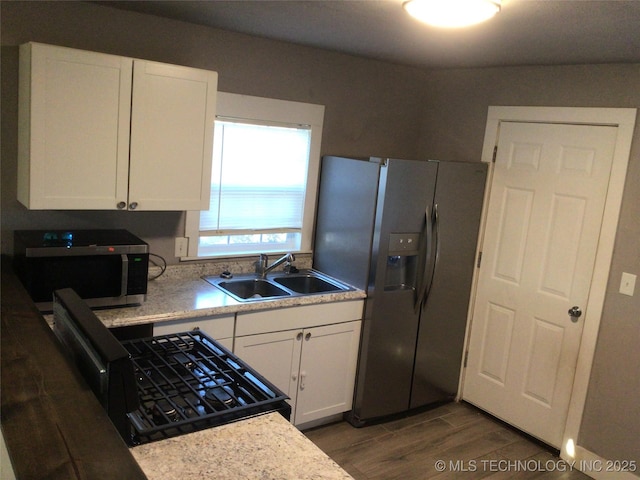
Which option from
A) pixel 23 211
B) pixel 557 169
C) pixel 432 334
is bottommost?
pixel 432 334

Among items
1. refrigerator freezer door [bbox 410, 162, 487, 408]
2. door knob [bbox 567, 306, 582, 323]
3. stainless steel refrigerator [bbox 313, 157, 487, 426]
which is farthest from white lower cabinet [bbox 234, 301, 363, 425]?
door knob [bbox 567, 306, 582, 323]

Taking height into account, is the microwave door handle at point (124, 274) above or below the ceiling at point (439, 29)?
below

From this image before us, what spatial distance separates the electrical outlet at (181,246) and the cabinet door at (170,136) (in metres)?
0.40

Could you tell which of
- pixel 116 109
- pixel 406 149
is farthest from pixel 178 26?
pixel 406 149

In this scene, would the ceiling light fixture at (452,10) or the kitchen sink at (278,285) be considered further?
the kitchen sink at (278,285)

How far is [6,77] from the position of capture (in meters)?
2.52

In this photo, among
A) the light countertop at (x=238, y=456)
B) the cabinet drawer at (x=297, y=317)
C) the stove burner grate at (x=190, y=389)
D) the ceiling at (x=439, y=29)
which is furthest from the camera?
the cabinet drawer at (x=297, y=317)

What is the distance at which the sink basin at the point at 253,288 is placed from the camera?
3.26m

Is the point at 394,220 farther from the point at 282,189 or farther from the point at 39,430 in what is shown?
the point at 39,430

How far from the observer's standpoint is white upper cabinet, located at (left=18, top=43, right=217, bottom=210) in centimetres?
234

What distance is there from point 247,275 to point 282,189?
0.62m

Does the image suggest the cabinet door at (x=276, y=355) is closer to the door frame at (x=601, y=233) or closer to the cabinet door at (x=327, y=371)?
the cabinet door at (x=327, y=371)

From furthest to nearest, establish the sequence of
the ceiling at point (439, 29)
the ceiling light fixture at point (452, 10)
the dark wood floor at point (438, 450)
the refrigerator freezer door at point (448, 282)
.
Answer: the refrigerator freezer door at point (448, 282), the dark wood floor at point (438, 450), the ceiling at point (439, 29), the ceiling light fixture at point (452, 10)

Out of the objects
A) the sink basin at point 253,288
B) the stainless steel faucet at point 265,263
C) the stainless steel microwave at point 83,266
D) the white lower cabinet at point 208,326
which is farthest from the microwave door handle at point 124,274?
the stainless steel faucet at point 265,263
